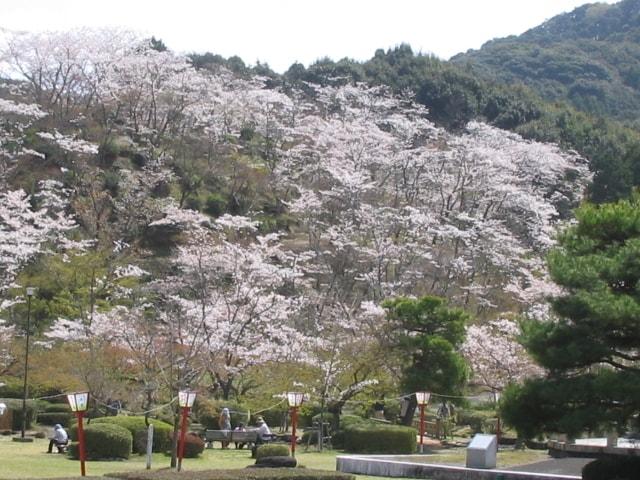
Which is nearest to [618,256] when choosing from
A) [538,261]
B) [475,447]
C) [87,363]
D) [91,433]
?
[475,447]

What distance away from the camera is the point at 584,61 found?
120125 mm

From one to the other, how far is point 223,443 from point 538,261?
66.2ft

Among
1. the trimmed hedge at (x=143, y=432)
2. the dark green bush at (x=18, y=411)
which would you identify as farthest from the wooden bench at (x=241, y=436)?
the dark green bush at (x=18, y=411)

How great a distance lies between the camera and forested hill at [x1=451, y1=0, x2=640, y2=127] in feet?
368

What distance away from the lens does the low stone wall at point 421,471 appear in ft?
54.9

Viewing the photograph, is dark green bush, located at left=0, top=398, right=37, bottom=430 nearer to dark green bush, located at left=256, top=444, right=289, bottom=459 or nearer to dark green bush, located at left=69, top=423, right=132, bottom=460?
dark green bush, located at left=69, top=423, right=132, bottom=460

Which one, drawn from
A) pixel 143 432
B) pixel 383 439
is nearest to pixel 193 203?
pixel 383 439

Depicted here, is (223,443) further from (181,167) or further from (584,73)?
(584,73)

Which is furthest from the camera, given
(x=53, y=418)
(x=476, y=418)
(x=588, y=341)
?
(x=476, y=418)

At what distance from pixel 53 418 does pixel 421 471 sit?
15.1m

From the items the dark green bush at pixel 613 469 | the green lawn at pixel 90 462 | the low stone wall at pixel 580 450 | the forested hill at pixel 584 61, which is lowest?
the green lawn at pixel 90 462

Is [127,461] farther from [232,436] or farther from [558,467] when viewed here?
[558,467]

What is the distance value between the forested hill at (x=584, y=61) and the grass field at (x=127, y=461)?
7654cm

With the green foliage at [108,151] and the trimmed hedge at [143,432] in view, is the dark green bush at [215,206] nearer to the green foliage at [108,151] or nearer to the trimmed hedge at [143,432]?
the green foliage at [108,151]
